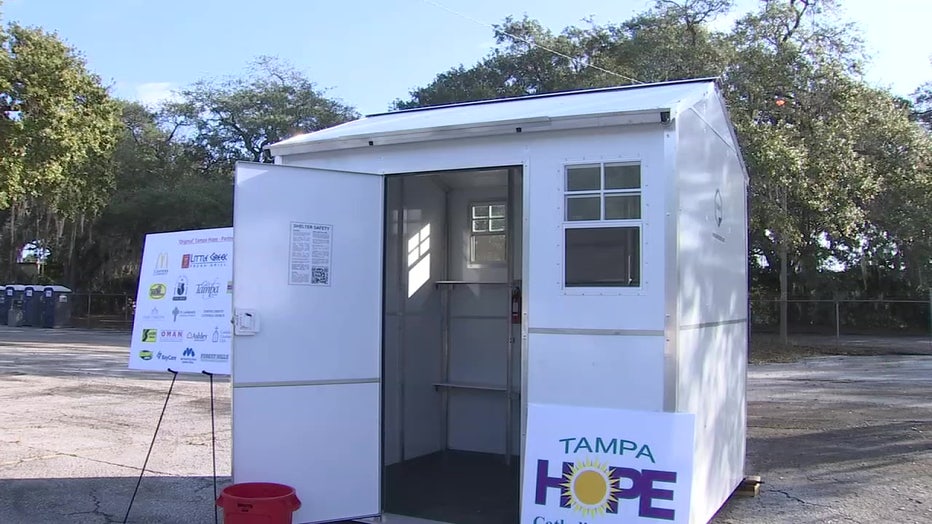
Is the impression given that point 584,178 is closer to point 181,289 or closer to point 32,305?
point 181,289

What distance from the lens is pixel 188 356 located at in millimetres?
5637

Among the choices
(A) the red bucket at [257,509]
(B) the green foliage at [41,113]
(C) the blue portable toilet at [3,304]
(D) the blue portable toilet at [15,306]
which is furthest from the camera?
(C) the blue portable toilet at [3,304]

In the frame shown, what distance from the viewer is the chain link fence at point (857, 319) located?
2777 cm

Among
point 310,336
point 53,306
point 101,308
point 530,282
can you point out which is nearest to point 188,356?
point 310,336

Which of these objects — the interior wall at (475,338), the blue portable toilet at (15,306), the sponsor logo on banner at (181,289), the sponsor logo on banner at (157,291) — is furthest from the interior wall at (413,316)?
the blue portable toilet at (15,306)

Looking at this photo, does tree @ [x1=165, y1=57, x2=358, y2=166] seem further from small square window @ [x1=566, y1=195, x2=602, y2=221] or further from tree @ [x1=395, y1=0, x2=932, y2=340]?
small square window @ [x1=566, y1=195, x2=602, y2=221]

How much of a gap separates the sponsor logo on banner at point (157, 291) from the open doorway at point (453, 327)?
1.84 metres

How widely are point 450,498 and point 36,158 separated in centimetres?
1541

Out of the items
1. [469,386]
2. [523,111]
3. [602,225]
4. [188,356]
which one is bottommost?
[469,386]

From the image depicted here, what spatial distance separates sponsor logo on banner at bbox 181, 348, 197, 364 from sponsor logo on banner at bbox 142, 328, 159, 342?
1.08 ft

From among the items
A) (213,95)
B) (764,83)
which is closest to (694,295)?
(764,83)

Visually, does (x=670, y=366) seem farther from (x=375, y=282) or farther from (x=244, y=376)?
(x=244, y=376)

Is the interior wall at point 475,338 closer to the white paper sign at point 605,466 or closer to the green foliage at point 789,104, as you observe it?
the white paper sign at point 605,466

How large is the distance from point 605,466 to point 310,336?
2.09m
